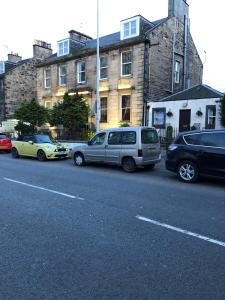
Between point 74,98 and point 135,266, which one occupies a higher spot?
point 74,98

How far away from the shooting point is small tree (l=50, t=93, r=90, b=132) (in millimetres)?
22406

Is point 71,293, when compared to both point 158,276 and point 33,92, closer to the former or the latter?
point 158,276

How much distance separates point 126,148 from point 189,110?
409 inches

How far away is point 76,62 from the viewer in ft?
93.1

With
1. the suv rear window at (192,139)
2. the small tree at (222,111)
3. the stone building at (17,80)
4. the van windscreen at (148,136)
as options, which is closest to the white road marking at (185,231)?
the suv rear window at (192,139)

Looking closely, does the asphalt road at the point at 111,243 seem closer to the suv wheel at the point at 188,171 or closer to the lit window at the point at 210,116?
the suv wheel at the point at 188,171

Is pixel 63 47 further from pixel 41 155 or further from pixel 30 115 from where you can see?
pixel 41 155

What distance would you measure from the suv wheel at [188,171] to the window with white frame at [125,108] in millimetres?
14940

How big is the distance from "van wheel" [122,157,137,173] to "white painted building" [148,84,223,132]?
30.8 feet

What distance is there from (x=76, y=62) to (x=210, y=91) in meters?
13.5

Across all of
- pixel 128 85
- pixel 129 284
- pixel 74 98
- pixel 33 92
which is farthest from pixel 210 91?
pixel 33 92

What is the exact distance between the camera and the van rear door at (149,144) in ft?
39.6

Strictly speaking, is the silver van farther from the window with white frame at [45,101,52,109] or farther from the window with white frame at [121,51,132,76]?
the window with white frame at [45,101,52,109]

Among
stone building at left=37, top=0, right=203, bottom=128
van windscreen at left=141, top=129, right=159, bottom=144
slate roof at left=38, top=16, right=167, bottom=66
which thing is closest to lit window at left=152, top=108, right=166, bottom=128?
stone building at left=37, top=0, right=203, bottom=128
